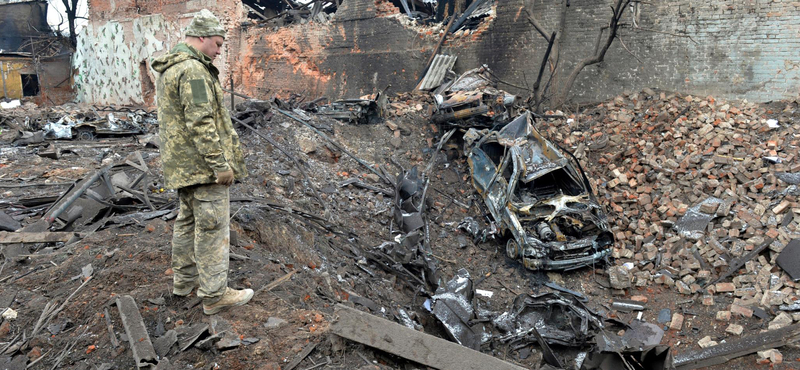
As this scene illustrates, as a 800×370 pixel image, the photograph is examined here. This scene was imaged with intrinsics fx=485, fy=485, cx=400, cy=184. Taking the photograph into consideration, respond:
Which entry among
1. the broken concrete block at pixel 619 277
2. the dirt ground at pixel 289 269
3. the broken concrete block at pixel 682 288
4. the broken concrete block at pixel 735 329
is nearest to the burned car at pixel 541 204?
the broken concrete block at pixel 619 277

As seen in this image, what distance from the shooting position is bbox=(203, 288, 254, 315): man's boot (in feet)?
10.9

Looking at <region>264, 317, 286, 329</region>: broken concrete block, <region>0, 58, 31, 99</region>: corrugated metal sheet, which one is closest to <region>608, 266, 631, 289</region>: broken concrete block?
<region>264, 317, 286, 329</region>: broken concrete block

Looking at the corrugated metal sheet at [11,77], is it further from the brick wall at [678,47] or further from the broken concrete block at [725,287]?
the broken concrete block at [725,287]

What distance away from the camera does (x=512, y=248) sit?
22.3ft

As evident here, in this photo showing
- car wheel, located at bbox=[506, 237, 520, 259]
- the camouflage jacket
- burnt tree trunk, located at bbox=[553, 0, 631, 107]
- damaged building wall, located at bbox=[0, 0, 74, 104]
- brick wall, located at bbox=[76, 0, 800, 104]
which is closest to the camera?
the camouflage jacket

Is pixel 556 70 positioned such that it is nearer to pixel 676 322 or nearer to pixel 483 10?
pixel 483 10

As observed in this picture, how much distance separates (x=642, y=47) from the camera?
10477mm

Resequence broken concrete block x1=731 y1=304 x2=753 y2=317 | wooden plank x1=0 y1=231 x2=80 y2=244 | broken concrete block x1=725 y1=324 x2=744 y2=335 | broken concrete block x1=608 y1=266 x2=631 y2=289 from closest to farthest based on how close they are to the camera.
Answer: wooden plank x1=0 y1=231 x2=80 y2=244, broken concrete block x1=725 y1=324 x2=744 y2=335, broken concrete block x1=731 y1=304 x2=753 y2=317, broken concrete block x1=608 y1=266 x2=631 y2=289

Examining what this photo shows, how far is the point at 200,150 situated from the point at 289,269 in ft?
5.35

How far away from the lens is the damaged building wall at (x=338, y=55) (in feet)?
47.0

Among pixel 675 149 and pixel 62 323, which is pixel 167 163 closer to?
pixel 62 323

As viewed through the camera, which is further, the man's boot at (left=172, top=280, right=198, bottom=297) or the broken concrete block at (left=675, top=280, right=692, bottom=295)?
the broken concrete block at (left=675, top=280, right=692, bottom=295)

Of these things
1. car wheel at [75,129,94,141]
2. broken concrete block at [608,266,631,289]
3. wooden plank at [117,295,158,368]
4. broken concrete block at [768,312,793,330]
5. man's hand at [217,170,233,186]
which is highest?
man's hand at [217,170,233,186]

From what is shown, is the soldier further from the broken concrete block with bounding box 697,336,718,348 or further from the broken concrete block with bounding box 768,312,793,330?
the broken concrete block with bounding box 768,312,793,330
